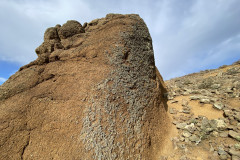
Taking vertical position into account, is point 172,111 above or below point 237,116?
above

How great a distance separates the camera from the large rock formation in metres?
2.19

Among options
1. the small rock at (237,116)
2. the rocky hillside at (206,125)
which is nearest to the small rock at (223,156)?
the rocky hillside at (206,125)

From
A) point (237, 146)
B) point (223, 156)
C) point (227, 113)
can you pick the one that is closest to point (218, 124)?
point (227, 113)

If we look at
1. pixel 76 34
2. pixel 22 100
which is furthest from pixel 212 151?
pixel 76 34

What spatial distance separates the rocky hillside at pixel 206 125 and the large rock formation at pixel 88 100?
0.41 metres

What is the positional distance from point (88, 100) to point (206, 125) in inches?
113

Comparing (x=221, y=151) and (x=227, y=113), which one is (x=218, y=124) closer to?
(x=227, y=113)

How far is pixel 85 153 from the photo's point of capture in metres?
2.09

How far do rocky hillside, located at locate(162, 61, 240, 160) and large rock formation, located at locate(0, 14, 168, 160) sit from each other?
1.36 feet

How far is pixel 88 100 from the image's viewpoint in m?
2.55

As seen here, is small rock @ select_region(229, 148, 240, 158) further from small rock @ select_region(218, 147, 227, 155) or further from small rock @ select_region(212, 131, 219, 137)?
small rock @ select_region(212, 131, 219, 137)

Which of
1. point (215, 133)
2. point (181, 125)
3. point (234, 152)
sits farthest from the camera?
point (181, 125)

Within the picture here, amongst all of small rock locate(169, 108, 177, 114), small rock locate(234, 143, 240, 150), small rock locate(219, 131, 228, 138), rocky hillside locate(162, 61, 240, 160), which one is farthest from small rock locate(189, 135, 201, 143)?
small rock locate(169, 108, 177, 114)

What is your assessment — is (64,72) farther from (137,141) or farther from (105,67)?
(137,141)
